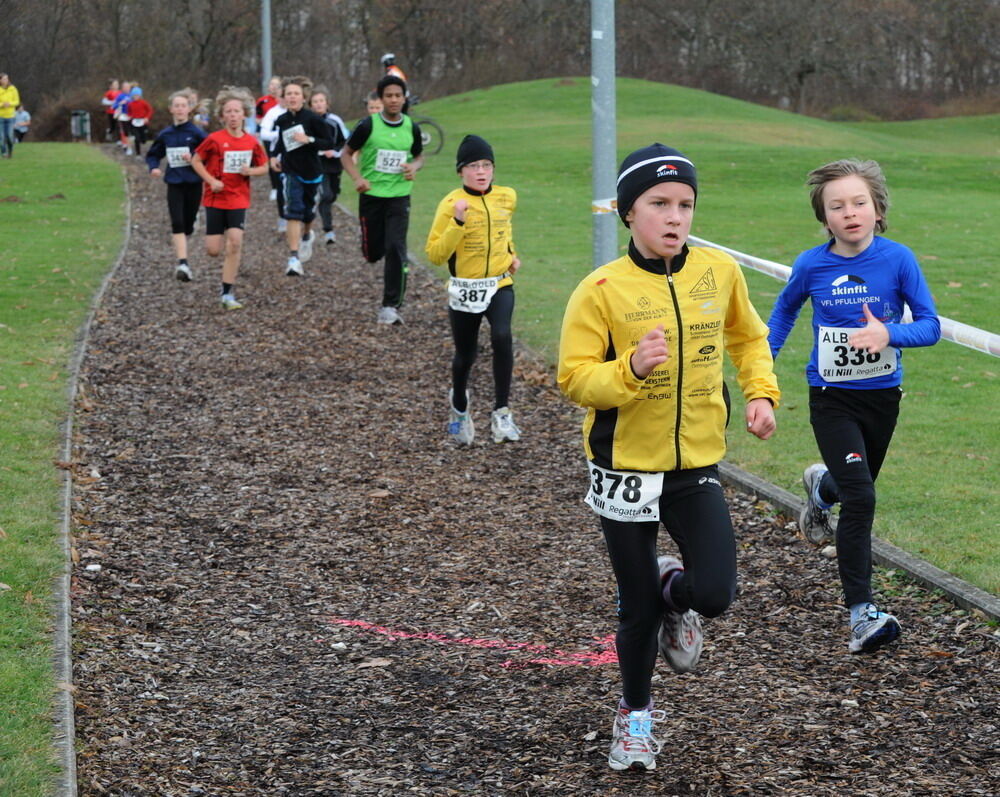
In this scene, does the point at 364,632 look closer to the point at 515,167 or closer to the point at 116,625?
the point at 116,625

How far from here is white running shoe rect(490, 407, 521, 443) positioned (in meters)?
9.32

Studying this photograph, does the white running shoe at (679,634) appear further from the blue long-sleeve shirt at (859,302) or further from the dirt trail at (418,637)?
the blue long-sleeve shirt at (859,302)

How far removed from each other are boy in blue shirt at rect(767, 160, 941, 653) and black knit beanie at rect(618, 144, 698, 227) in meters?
1.48

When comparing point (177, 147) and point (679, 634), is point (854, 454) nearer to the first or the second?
point (679, 634)

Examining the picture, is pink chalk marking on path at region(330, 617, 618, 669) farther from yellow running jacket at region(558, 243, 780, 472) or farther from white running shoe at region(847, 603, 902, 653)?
yellow running jacket at region(558, 243, 780, 472)

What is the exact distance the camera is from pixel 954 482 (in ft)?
25.6

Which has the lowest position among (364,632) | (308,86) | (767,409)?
(364,632)

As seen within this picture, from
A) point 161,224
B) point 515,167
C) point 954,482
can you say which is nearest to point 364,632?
point 954,482

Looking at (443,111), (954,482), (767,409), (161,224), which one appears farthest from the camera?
(443,111)

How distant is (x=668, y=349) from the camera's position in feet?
14.1

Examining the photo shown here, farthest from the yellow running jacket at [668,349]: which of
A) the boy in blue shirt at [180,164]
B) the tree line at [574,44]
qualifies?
the tree line at [574,44]

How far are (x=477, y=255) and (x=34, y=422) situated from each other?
3322 mm

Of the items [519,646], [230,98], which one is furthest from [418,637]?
[230,98]

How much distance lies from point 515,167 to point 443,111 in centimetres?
1971
